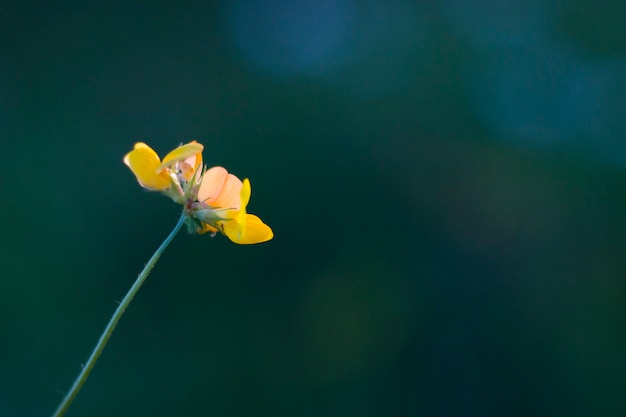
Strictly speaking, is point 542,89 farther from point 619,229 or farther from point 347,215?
point 347,215

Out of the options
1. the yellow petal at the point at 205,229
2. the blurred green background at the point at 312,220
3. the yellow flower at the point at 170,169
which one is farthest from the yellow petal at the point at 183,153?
the blurred green background at the point at 312,220

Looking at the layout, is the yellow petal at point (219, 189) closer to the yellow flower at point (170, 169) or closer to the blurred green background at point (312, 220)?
the yellow flower at point (170, 169)

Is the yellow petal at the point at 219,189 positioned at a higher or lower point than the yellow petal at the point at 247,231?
higher

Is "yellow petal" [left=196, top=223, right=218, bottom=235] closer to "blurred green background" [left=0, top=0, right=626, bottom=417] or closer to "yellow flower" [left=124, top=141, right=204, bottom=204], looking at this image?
"yellow flower" [left=124, top=141, right=204, bottom=204]

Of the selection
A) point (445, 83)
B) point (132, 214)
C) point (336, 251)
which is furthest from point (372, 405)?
point (445, 83)

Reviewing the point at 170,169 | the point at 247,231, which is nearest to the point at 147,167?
the point at 170,169

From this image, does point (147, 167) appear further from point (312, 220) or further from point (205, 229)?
point (312, 220)

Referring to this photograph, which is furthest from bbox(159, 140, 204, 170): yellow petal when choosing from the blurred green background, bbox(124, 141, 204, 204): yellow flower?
the blurred green background
